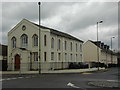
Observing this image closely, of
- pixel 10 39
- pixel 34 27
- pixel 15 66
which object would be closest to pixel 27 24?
pixel 34 27

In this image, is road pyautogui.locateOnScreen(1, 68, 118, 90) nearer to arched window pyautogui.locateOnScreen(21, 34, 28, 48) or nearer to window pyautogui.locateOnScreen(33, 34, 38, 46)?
window pyautogui.locateOnScreen(33, 34, 38, 46)

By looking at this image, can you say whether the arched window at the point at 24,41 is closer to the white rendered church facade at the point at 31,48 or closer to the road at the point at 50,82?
the white rendered church facade at the point at 31,48

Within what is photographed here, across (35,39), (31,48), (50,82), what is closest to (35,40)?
(35,39)

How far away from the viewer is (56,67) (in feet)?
129

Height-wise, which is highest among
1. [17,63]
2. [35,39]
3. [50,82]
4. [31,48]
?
[35,39]

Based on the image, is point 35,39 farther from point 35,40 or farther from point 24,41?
point 24,41

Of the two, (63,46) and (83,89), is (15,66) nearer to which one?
(63,46)

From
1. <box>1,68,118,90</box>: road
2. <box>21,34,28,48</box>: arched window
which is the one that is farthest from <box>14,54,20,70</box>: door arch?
<box>1,68,118,90</box>: road

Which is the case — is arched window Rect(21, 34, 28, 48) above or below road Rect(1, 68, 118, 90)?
above

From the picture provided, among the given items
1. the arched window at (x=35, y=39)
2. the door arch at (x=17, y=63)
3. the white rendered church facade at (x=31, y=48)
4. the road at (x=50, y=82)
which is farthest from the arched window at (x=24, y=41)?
the road at (x=50, y=82)

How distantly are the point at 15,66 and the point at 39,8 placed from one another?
11.8 metres

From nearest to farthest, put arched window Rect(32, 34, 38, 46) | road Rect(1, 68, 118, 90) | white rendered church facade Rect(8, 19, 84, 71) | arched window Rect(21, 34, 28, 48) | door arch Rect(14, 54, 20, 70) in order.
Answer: road Rect(1, 68, 118, 90), white rendered church facade Rect(8, 19, 84, 71), door arch Rect(14, 54, 20, 70), arched window Rect(32, 34, 38, 46), arched window Rect(21, 34, 28, 48)

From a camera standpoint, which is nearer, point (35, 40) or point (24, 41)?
point (35, 40)

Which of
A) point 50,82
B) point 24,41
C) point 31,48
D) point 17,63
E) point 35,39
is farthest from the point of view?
point 24,41
